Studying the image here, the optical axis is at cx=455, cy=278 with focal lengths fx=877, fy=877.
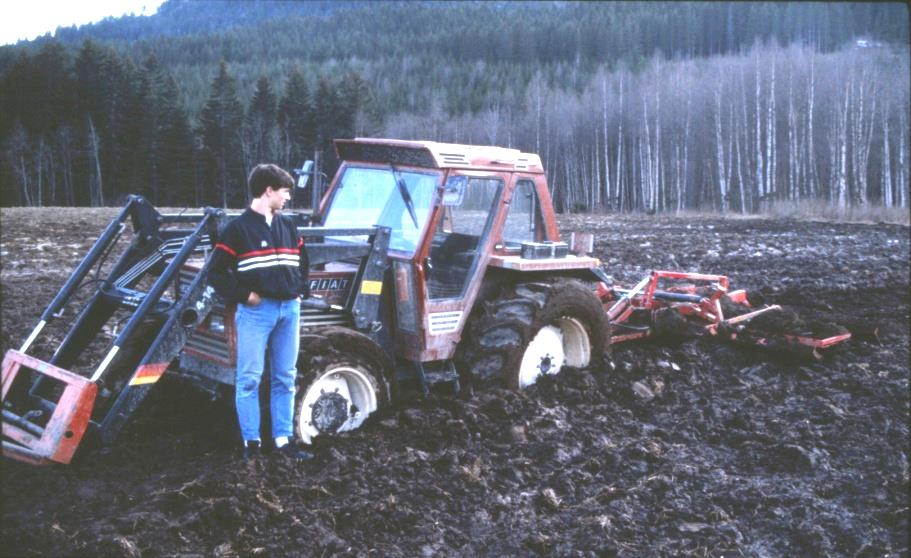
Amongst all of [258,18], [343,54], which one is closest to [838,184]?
[343,54]

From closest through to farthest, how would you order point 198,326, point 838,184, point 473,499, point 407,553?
point 407,553 < point 473,499 < point 198,326 < point 838,184

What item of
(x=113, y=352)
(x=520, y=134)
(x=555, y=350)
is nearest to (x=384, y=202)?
(x=555, y=350)

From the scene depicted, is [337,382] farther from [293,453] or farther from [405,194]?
[405,194]

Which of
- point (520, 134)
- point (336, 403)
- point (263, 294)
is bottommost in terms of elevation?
point (336, 403)

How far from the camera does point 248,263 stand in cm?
548

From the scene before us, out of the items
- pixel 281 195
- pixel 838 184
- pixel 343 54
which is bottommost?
pixel 838 184

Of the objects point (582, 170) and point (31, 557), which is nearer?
point (31, 557)

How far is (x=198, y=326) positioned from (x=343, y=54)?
97.6 metres

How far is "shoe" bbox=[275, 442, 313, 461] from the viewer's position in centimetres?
565

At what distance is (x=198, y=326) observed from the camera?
5910 millimetres

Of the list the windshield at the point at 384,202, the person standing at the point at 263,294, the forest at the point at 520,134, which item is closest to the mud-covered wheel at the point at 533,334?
the windshield at the point at 384,202

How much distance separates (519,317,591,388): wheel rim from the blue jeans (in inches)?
90.7

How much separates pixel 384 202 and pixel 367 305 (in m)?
1.03

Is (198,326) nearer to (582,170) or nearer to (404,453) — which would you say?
(404,453)
